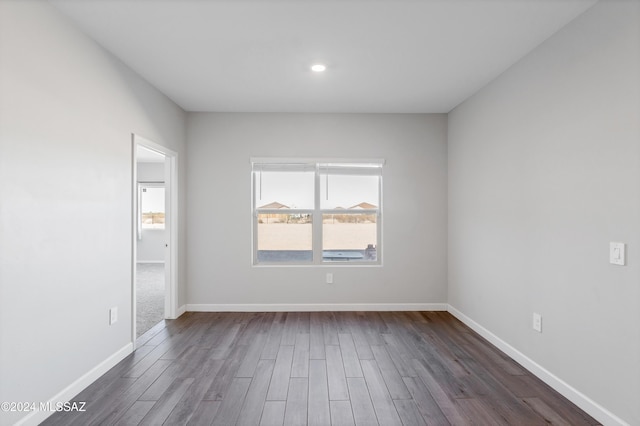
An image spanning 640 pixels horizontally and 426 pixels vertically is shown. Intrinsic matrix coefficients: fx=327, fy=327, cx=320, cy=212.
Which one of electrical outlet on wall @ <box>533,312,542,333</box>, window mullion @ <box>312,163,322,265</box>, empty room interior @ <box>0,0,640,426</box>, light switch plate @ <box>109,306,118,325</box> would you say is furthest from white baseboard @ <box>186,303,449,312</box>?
electrical outlet on wall @ <box>533,312,542,333</box>

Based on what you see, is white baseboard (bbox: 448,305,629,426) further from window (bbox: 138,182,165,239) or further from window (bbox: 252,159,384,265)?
window (bbox: 138,182,165,239)

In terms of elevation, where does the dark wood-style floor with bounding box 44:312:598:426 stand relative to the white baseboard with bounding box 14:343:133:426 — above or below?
below

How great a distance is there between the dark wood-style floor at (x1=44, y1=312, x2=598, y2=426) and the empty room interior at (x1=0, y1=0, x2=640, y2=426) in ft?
0.07

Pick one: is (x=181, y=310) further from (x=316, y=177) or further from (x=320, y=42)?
(x=320, y=42)

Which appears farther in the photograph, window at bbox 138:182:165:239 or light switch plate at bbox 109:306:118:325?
window at bbox 138:182:165:239

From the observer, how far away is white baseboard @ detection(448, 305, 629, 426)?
200cm

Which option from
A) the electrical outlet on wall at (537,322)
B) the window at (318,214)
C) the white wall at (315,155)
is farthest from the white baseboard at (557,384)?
the window at (318,214)

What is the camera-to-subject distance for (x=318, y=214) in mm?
4430

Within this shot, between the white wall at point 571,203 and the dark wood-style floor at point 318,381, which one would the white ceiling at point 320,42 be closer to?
the white wall at point 571,203

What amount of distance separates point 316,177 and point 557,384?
319 cm

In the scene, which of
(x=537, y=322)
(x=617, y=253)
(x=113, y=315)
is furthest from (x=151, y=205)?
(x=617, y=253)

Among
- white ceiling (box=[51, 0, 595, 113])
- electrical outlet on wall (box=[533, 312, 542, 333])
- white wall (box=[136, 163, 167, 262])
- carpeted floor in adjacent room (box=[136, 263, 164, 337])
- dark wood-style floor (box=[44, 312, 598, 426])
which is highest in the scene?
white ceiling (box=[51, 0, 595, 113])

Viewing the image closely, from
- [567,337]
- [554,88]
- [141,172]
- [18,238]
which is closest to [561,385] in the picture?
[567,337]

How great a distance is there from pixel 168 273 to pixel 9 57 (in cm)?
268
